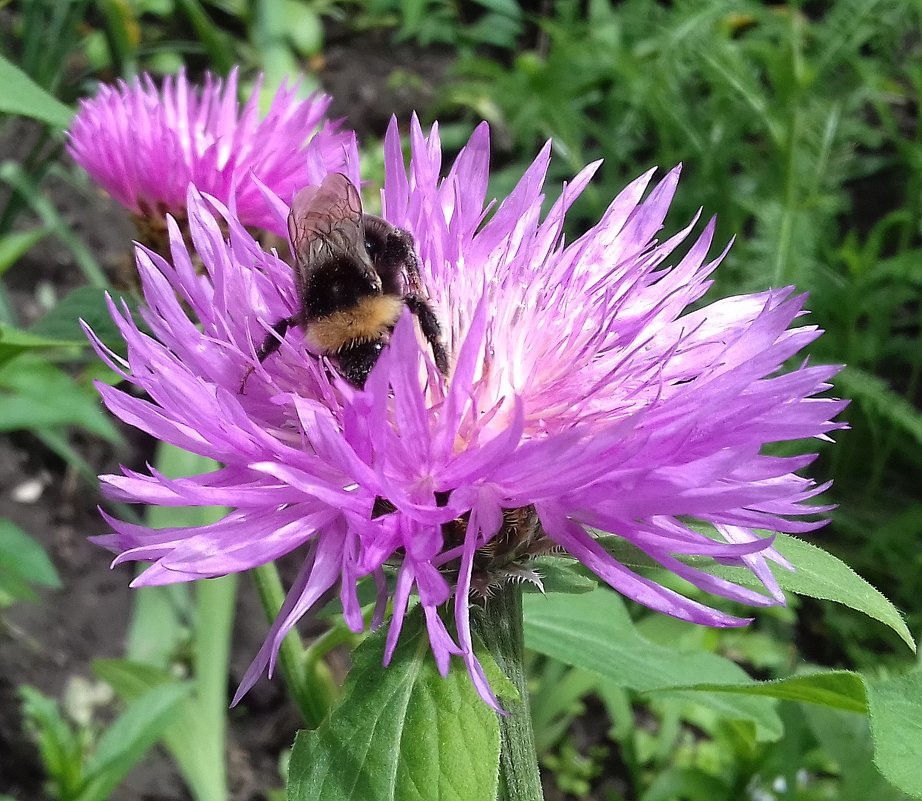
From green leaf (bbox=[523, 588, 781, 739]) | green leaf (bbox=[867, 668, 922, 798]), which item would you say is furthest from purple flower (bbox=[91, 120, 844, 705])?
green leaf (bbox=[523, 588, 781, 739])

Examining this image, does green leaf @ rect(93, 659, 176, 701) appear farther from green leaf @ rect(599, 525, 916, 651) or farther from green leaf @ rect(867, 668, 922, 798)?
green leaf @ rect(867, 668, 922, 798)

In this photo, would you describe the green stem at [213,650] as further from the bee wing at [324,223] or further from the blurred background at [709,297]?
the bee wing at [324,223]

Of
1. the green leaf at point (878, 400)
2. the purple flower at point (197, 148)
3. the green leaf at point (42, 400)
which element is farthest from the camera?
the green leaf at point (878, 400)

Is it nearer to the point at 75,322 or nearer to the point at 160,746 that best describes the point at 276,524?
the point at 75,322

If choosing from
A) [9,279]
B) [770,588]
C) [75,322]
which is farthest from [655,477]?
[9,279]

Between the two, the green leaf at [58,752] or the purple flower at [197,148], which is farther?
the green leaf at [58,752]

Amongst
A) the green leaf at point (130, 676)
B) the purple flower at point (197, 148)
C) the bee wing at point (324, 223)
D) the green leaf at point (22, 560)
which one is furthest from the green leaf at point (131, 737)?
the bee wing at point (324, 223)
